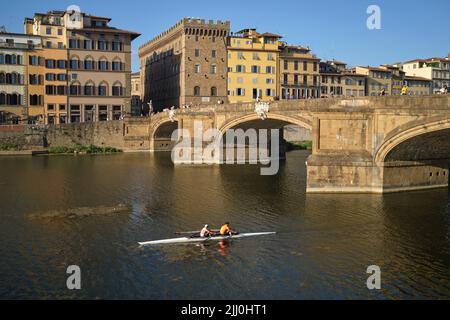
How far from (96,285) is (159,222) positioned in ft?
34.0

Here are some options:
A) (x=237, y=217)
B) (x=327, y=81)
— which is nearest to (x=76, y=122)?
→ (x=327, y=81)

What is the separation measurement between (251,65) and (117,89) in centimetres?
2310

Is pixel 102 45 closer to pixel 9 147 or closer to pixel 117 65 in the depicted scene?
pixel 117 65

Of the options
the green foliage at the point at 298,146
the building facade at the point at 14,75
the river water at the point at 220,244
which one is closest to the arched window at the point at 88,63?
the building facade at the point at 14,75

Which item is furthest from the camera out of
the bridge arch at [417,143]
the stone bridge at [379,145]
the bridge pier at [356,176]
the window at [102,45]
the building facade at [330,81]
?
the building facade at [330,81]

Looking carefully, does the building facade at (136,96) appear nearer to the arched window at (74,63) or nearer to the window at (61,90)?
the arched window at (74,63)

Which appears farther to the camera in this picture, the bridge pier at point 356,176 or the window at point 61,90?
the window at point 61,90

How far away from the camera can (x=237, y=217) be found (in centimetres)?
3152

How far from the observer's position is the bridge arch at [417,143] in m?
32.9

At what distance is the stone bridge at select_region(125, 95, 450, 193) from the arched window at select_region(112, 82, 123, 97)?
51.0m

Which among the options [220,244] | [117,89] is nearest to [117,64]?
[117,89]

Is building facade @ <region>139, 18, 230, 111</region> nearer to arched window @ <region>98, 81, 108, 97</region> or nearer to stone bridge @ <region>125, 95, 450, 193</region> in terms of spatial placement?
arched window @ <region>98, 81, 108, 97</region>
